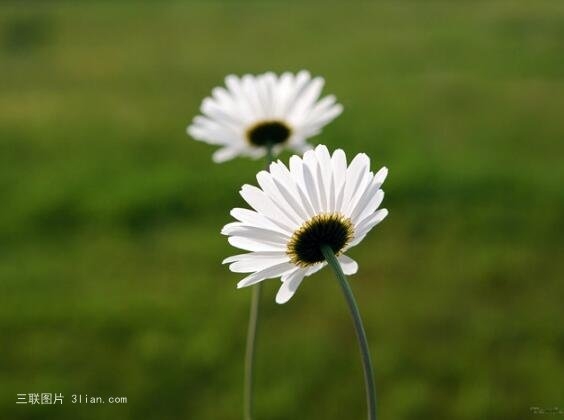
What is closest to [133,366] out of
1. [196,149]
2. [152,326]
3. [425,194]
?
[152,326]

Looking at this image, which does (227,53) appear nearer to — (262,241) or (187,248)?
(187,248)

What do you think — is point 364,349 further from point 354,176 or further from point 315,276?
point 315,276

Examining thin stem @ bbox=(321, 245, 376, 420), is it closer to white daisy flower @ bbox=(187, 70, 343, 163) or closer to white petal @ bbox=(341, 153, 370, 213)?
white petal @ bbox=(341, 153, 370, 213)

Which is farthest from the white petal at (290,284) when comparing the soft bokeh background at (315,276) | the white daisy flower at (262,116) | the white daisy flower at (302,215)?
the soft bokeh background at (315,276)

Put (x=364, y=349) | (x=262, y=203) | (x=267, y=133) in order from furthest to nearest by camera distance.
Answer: (x=267, y=133)
(x=262, y=203)
(x=364, y=349)

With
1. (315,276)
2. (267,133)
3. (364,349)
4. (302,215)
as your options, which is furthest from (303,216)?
(315,276)
